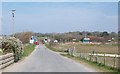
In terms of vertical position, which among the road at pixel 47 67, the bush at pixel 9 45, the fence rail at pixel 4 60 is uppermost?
the bush at pixel 9 45

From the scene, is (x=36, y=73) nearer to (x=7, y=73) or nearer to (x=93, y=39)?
(x=7, y=73)

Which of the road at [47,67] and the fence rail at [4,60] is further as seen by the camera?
the road at [47,67]

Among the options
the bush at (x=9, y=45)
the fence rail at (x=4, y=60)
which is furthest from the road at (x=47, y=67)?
the bush at (x=9, y=45)

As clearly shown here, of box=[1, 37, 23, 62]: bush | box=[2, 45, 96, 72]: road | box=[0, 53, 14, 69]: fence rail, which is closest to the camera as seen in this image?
box=[0, 53, 14, 69]: fence rail

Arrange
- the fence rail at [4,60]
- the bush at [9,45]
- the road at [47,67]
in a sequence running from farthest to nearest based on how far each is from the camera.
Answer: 1. the bush at [9,45]
2. the road at [47,67]
3. the fence rail at [4,60]

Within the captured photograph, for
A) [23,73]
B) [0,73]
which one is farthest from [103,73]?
[0,73]

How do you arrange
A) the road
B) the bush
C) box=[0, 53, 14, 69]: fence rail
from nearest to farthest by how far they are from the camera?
box=[0, 53, 14, 69]: fence rail, the road, the bush

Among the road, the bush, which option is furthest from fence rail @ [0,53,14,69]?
the bush

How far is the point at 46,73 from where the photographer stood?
17.8m

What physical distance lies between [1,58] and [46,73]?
3305mm

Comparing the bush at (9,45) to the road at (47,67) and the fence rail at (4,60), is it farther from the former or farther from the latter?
the fence rail at (4,60)

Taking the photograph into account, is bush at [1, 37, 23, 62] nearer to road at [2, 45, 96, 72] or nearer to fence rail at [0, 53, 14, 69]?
road at [2, 45, 96, 72]

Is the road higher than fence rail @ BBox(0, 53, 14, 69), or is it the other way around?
fence rail @ BBox(0, 53, 14, 69)

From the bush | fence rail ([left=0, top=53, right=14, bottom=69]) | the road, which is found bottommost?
the road
